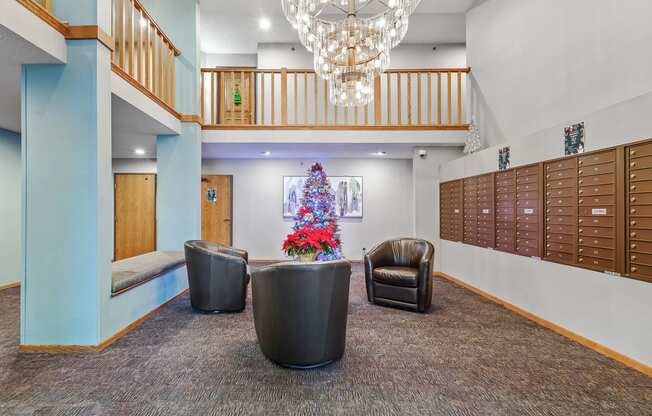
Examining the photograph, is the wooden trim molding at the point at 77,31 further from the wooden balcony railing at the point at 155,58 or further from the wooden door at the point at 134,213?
the wooden door at the point at 134,213

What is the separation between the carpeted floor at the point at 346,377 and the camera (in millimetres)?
1963

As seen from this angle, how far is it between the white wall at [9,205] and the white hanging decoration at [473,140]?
6990 mm

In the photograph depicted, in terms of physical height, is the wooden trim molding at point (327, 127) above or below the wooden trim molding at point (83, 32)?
below

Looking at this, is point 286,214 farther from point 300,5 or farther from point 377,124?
point 300,5

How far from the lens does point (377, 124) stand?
5410 mm

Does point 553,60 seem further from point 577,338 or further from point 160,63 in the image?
point 160,63

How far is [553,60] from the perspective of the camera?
3666 millimetres

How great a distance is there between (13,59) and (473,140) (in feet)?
17.8

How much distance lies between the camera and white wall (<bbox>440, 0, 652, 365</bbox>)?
8.34 ft

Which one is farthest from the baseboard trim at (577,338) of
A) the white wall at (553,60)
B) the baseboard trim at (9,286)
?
the baseboard trim at (9,286)

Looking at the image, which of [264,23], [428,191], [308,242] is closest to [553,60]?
[428,191]

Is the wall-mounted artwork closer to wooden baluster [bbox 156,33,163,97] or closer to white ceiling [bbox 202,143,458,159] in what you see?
white ceiling [bbox 202,143,458,159]

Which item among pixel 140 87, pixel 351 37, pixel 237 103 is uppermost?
pixel 237 103

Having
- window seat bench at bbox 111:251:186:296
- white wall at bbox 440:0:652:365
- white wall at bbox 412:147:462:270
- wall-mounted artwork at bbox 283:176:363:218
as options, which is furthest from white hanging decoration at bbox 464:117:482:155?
window seat bench at bbox 111:251:186:296
